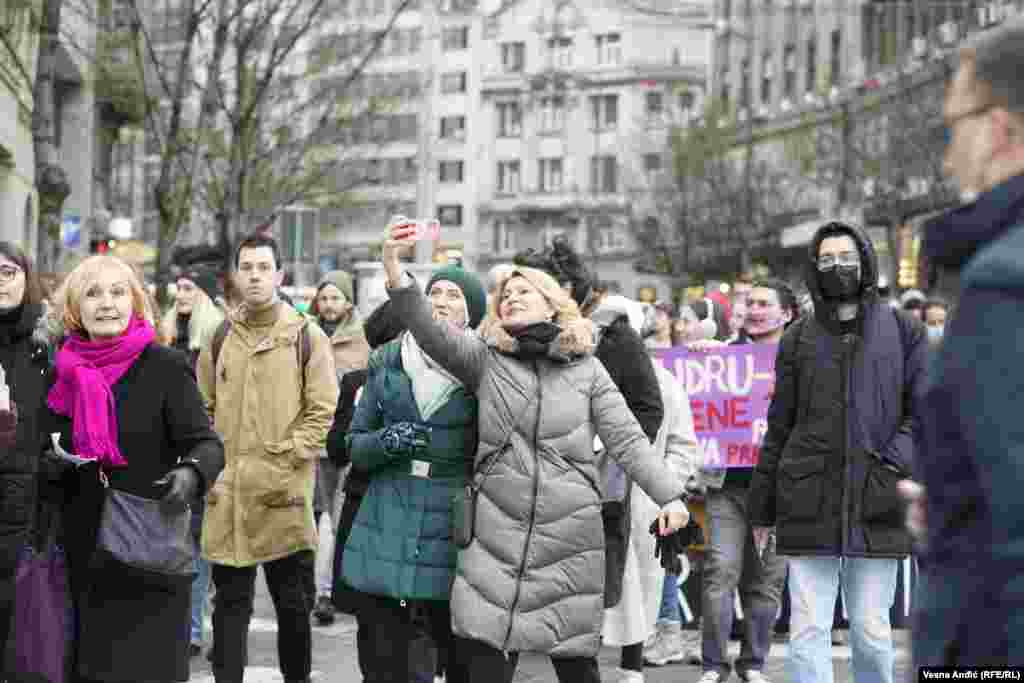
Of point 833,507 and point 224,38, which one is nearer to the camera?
point 833,507

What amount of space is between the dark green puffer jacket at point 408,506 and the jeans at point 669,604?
12.7 feet

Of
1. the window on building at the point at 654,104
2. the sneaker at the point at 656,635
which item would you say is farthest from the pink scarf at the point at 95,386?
the window on building at the point at 654,104

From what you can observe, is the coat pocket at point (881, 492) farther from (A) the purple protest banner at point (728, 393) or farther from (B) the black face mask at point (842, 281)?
(A) the purple protest banner at point (728, 393)

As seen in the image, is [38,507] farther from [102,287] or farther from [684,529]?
[684,529]

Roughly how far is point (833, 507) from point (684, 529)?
649mm

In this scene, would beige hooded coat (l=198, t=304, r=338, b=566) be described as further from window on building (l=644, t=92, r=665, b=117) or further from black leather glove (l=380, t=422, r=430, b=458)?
window on building (l=644, t=92, r=665, b=117)

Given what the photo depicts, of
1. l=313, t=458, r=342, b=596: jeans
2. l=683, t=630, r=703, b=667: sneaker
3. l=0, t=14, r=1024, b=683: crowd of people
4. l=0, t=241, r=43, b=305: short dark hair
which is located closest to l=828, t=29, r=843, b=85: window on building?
l=313, t=458, r=342, b=596: jeans

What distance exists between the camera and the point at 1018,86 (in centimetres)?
366

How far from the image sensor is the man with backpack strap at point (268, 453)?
29.1 feet

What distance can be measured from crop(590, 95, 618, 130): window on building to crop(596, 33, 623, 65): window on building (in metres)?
2.03

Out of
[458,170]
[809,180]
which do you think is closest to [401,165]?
[458,170]

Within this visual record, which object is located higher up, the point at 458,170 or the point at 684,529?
the point at 458,170

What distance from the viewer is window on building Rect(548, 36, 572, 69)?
12150cm

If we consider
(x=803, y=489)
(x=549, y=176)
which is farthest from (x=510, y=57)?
(x=803, y=489)
